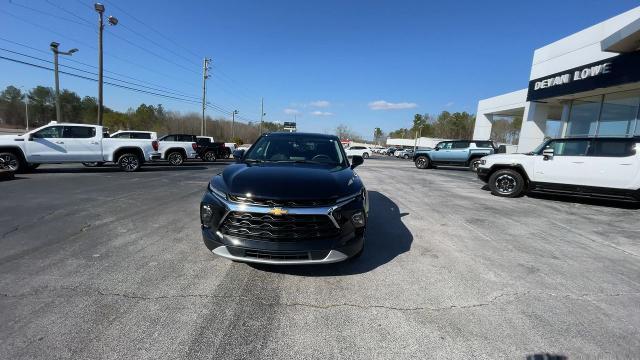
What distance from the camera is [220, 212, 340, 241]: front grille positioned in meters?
2.90

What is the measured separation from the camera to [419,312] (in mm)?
2729

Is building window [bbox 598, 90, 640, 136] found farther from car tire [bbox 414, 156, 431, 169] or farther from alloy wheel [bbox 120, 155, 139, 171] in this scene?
alloy wheel [bbox 120, 155, 139, 171]

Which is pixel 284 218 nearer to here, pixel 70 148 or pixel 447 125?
pixel 70 148

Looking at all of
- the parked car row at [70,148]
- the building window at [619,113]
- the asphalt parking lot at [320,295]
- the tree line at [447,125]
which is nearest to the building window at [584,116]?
the building window at [619,113]

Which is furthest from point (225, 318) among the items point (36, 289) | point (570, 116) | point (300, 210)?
point (570, 116)

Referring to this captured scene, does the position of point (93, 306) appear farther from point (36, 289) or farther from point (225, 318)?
point (225, 318)

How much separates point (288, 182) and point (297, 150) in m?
1.55

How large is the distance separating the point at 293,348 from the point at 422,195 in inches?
285

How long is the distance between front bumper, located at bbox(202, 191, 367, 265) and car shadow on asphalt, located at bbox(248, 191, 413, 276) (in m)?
0.47

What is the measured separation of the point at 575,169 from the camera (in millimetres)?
7738

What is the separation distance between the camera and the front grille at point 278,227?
9.53ft

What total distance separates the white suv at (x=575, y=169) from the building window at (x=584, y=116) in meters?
10.7

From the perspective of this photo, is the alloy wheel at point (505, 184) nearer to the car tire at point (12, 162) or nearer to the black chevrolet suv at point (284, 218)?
the black chevrolet suv at point (284, 218)

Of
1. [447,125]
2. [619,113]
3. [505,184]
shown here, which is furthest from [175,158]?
[447,125]
